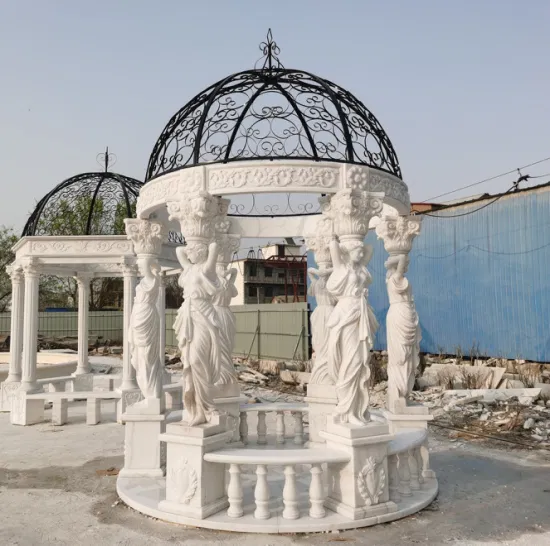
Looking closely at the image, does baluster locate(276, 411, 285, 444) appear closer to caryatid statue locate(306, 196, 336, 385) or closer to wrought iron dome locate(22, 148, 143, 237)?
caryatid statue locate(306, 196, 336, 385)

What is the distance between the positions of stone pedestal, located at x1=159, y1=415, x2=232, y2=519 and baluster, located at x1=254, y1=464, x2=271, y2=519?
0.42 metres

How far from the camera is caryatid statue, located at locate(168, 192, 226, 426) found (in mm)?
5082

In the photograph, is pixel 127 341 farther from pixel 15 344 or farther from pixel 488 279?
pixel 488 279

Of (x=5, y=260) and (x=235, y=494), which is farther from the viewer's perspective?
(x=5, y=260)

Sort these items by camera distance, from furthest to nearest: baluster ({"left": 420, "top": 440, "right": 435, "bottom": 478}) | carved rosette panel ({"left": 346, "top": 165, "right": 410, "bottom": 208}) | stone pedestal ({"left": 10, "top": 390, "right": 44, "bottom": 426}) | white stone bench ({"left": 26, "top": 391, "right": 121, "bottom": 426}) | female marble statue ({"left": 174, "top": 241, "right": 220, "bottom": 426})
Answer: stone pedestal ({"left": 10, "top": 390, "right": 44, "bottom": 426}) < white stone bench ({"left": 26, "top": 391, "right": 121, "bottom": 426}) < baluster ({"left": 420, "top": 440, "right": 435, "bottom": 478}) < carved rosette panel ({"left": 346, "top": 165, "right": 410, "bottom": 208}) < female marble statue ({"left": 174, "top": 241, "right": 220, "bottom": 426})

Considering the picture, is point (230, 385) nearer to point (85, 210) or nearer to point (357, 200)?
point (357, 200)

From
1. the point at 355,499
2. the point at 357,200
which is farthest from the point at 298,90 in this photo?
the point at 355,499

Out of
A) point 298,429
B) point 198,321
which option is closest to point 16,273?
point 298,429

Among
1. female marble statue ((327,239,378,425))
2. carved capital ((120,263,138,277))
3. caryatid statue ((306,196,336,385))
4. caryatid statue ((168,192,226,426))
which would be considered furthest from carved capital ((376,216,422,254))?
carved capital ((120,263,138,277))

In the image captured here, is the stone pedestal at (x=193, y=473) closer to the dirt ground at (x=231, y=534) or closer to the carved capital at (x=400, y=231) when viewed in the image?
the dirt ground at (x=231, y=534)

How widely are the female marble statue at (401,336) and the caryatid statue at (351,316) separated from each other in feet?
4.32

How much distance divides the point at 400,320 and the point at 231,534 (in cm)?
322

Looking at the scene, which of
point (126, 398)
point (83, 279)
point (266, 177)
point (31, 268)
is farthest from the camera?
point (83, 279)

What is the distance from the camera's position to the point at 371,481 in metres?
4.83
